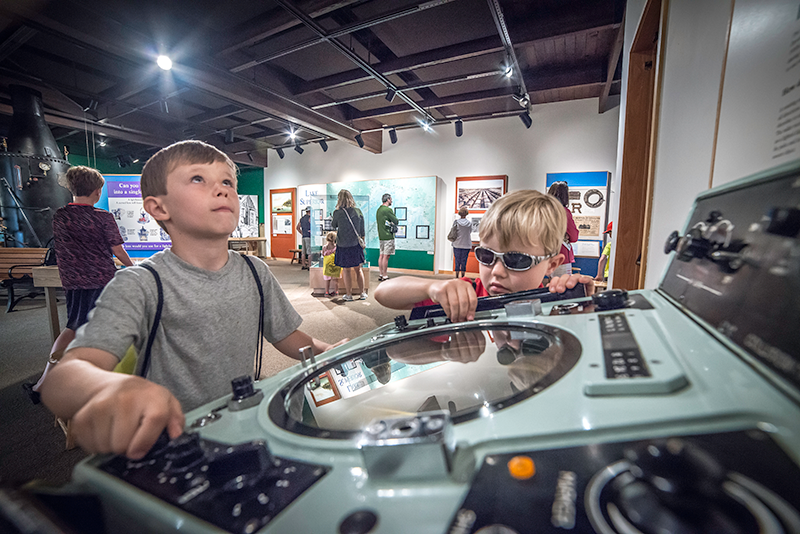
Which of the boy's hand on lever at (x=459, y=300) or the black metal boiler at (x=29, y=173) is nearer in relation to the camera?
the boy's hand on lever at (x=459, y=300)

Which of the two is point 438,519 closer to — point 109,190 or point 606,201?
point 109,190

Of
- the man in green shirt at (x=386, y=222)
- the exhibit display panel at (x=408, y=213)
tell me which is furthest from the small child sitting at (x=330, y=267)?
the exhibit display panel at (x=408, y=213)

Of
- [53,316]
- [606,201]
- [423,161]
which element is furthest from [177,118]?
[606,201]

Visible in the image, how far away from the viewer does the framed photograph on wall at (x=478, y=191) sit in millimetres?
6602

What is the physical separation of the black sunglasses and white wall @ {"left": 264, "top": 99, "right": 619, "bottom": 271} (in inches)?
220

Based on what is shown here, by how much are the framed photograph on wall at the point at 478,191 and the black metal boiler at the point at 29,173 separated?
6248 millimetres

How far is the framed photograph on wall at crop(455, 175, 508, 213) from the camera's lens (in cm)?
660

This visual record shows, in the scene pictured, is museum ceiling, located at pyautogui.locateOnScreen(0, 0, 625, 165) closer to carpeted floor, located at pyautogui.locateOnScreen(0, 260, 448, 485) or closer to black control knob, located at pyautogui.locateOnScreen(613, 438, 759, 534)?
carpeted floor, located at pyautogui.locateOnScreen(0, 260, 448, 485)

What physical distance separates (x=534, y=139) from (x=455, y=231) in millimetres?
2213

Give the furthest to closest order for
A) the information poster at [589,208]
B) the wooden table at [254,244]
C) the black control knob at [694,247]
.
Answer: the wooden table at [254,244] → the information poster at [589,208] → the black control knob at [694,247]

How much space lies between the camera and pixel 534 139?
624 centimetres

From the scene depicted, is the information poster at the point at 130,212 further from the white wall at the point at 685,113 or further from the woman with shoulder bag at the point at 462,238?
the woman with shoulder bag at the point at 462,238

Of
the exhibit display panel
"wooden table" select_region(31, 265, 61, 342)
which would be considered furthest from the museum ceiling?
"wooden table" select_region(31, 265, 61, 342)

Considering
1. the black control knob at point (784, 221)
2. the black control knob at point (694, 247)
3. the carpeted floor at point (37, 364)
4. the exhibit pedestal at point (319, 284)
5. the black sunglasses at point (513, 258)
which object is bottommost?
the carpeted floor at point (37, 364)
